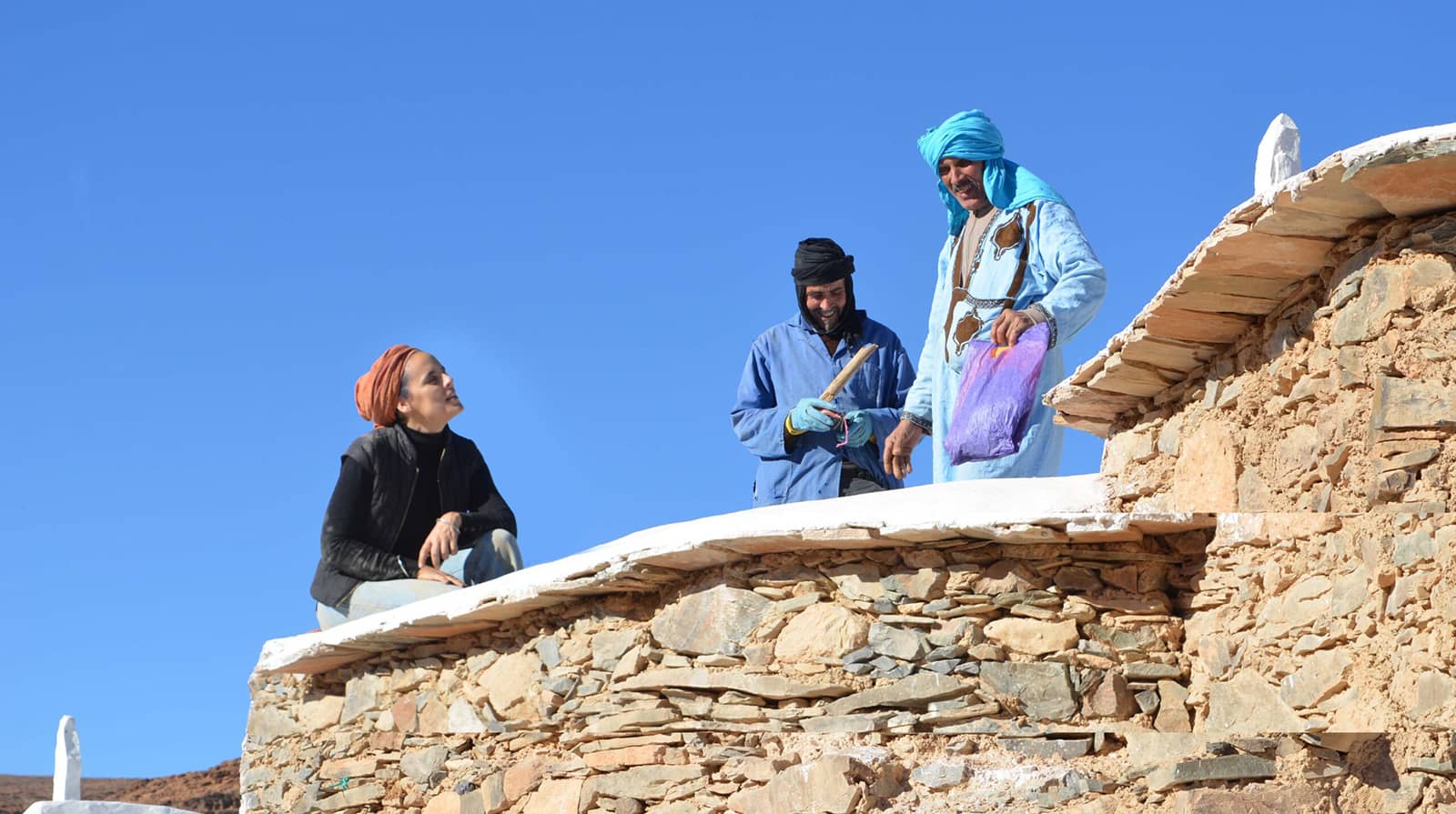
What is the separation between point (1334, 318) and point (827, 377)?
11.9 ft

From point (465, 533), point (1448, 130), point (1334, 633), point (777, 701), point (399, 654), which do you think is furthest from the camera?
point (465, 533)

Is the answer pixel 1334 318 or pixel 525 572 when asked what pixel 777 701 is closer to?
pixel 525 572

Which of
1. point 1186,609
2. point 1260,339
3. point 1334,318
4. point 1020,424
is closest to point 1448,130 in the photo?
point 1334,318

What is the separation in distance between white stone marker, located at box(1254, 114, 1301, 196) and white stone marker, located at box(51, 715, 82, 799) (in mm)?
7513

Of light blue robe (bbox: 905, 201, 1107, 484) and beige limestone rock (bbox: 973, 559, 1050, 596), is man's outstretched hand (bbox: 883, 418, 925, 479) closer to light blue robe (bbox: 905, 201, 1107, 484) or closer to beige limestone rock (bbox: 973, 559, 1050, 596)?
light blue robe (bbox: 905, 201, 1107, 484)

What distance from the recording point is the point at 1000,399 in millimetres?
8227

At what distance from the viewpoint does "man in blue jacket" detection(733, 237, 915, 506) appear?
919 cm

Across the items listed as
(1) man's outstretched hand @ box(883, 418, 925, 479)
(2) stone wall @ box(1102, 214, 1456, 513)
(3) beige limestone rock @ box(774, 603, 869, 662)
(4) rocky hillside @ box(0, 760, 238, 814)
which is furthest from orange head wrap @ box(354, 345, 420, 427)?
(4) rocky hillside @ box(0, 760, 238, 814)

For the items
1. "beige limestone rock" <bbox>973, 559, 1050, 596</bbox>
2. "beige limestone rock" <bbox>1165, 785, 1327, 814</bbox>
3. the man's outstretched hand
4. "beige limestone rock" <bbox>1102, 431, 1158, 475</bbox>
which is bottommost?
"beige limestone rock" <bbox>1165, 785, 1327, 814</bbox>

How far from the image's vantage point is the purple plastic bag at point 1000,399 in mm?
8203

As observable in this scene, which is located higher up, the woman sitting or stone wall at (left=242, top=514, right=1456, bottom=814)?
the woman sitting

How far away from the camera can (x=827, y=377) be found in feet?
31.1

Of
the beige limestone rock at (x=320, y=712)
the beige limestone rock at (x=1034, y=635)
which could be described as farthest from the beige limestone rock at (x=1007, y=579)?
the beige limestone rock at (x=320, y=712)

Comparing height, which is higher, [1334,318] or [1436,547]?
[1334,318]
